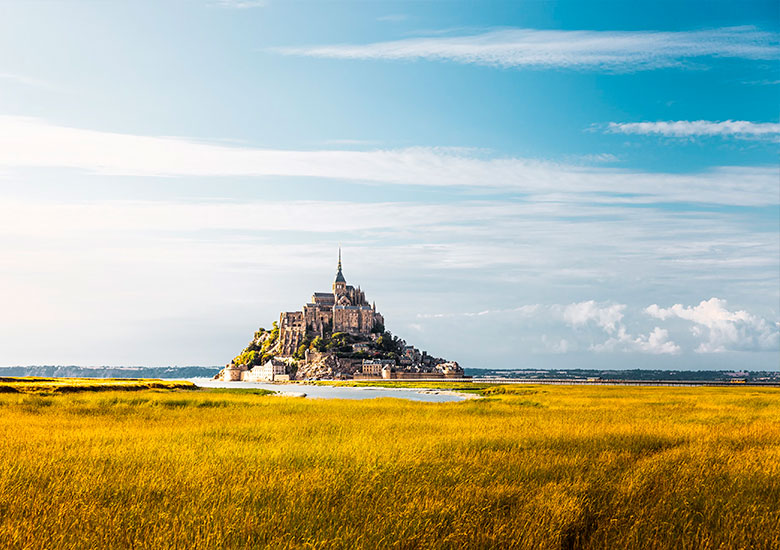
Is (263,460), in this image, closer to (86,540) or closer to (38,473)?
(38,473)

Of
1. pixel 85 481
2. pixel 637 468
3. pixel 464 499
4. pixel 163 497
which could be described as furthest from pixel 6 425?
pixel 637 468

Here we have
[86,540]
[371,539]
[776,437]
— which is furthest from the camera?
[776,437]

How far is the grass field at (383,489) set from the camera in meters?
8.82

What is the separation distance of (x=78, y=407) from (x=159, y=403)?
20.8ft

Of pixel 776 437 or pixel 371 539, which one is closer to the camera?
pixel 371 539

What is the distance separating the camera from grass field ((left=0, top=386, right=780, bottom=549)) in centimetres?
882

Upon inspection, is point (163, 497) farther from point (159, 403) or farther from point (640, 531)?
point (159, 403)

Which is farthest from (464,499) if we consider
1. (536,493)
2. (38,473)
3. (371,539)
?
(38,473)

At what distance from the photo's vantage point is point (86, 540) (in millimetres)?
8055

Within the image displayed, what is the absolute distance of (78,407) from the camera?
98.8 ft

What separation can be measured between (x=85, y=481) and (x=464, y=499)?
22.8 feet

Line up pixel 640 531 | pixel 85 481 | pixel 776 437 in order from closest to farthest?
pixel 640 531, pixel 85 481, pixel 776 437

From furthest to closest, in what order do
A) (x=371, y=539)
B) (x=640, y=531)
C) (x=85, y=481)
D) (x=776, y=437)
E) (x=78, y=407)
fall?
(x=78, y=407) < (x=776, y=437) < (x=85, y=481) < (x=640, y=531) < (x=371, y=539)

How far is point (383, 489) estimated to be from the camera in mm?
11289
